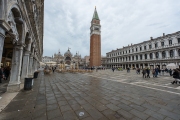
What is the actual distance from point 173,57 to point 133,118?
36.5 metres

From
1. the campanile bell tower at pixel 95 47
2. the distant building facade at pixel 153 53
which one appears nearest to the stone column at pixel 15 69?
the distant building facade at pixel 153 53

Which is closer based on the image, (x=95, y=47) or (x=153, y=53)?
(x=153, y=53)

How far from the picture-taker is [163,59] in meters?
30.4

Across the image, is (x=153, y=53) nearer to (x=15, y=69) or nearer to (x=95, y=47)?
(x=95, y=47)

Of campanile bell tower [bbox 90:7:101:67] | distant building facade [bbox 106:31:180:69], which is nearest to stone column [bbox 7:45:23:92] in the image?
distant building facade [bbox 106:31:180:69]

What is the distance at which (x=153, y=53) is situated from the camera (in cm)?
3406

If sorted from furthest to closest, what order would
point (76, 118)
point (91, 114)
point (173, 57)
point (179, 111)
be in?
point (173, 57) → point (179, 111) → point (91, 114) → point (76, 118)

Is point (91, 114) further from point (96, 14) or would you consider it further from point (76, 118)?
point (96, 14)

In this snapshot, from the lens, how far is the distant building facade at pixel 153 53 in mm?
27875

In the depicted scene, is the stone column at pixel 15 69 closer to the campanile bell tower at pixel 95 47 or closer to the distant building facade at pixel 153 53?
the distant building facade at pixel 153 53

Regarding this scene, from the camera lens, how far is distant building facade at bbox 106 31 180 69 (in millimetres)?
27875

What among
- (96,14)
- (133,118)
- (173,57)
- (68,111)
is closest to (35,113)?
(68,111)

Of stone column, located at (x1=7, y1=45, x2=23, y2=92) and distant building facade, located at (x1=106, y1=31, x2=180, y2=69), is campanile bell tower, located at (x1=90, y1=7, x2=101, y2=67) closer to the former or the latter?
distant building facade, located at (x1=106, y1=31, x2=180, y2=69)

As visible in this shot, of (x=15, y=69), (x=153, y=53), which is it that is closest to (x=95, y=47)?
(x=153, y=53)
